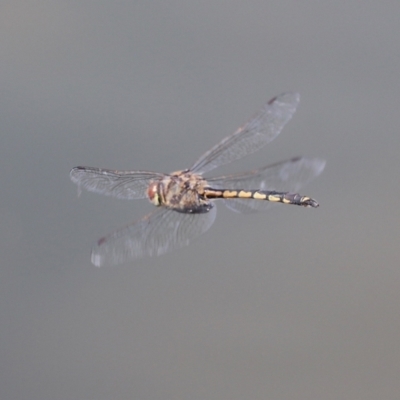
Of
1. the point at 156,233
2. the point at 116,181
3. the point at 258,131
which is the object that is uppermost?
the point at 258,131

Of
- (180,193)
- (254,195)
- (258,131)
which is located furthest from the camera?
(258,131)

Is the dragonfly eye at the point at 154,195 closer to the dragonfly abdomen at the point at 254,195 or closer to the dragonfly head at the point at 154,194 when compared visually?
the dragonfly head at the point at 154,194

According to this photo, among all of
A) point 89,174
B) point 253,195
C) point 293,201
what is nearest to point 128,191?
point 89,174

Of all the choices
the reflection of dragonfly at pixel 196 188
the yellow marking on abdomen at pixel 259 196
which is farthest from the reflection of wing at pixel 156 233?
the yellow marking on abdomen at pixel 259 196

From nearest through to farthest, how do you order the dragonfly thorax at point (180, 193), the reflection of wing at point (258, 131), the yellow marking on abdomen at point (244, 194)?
the dragonfly thorax at point (180, 193) → the yellow marking on abdomen at point (244, 194) → the reflection of wing at point (258, 131)

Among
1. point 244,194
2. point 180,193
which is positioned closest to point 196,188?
point 180,193

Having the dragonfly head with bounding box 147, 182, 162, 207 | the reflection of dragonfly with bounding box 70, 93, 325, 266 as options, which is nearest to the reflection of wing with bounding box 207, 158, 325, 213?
the reflection of dragonfly with bounding box 70, 93, 325, 266

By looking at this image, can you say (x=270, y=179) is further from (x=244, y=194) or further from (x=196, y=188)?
(x=196, y=188)

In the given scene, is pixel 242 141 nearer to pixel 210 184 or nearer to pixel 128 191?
pixel 210 184
